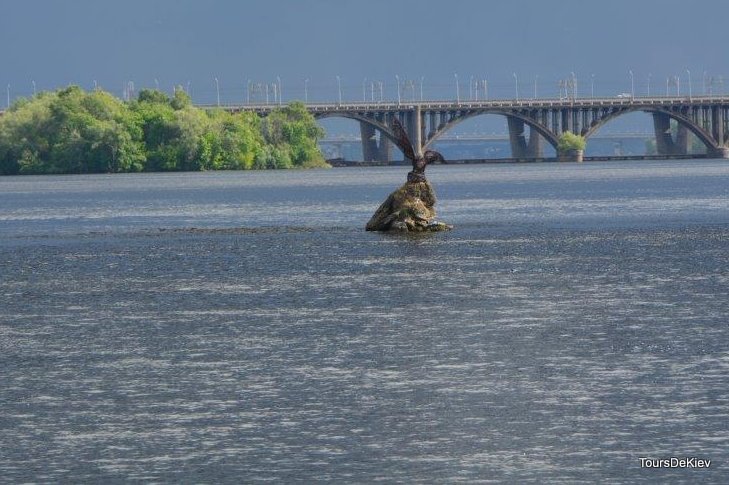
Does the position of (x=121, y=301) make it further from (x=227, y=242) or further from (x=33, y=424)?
(x=227, y=242)

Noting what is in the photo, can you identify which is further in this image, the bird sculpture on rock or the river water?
the bird sculpture on rock

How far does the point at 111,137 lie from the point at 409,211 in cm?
10871

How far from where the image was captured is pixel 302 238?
2537 inches

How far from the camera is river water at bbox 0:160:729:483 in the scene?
21.0 meters

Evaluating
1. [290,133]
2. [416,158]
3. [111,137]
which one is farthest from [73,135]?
[416,158]

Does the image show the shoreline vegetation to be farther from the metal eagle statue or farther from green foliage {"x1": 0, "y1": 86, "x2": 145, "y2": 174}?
the metal eagle statue

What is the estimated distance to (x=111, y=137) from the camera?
170 metres

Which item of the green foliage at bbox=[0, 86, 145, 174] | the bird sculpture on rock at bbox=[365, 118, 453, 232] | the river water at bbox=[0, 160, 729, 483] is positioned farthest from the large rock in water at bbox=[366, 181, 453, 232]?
the green foliage at bbox=[0, 86, 145, 174]

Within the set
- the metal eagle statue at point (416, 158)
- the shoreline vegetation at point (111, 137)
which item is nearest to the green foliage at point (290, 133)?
the shoreline vegetation at point (111, 137)

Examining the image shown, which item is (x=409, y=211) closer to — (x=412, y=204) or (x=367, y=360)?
(x=412, y=204)

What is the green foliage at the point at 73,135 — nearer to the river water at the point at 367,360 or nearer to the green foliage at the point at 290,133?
the green foliage at the point at 290,133

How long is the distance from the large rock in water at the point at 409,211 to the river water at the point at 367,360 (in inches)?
82.2

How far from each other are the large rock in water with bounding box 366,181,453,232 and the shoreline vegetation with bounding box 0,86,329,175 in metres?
104

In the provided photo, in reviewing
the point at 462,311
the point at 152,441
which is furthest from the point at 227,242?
the point at 152,441
